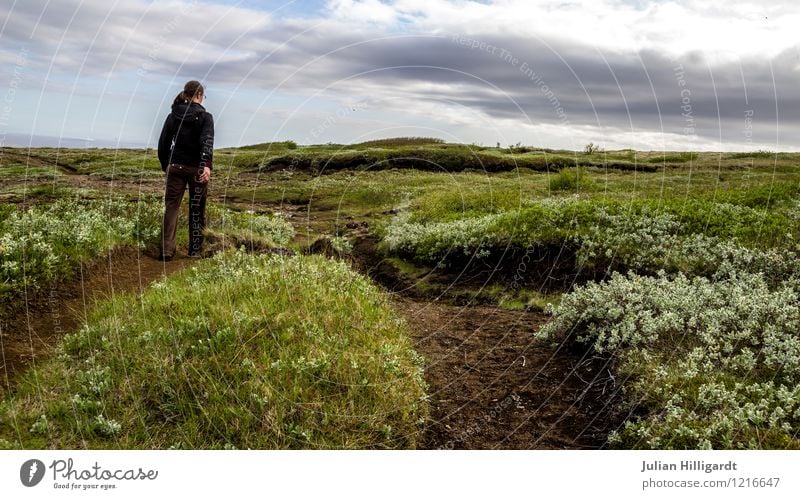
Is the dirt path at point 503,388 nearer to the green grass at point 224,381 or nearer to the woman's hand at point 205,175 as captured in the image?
the green grass at point 224,381

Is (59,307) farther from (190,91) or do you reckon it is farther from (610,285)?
(610,285)

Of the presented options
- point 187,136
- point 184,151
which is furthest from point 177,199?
point 187,136

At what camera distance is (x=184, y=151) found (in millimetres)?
15297

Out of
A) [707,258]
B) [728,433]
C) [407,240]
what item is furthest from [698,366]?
[407,240]

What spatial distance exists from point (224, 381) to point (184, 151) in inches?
366

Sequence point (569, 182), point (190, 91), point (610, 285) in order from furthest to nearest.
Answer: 1. point (569, 182)
2. point (190, 91)
3. point (610, 285)

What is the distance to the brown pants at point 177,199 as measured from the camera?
1535cm

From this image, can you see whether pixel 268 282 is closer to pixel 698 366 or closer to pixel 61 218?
pixel 698 366

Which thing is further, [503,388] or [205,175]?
[205,175]

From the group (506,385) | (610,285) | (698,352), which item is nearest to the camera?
(698,352)

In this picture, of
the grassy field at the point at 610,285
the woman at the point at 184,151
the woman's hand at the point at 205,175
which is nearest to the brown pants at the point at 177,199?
the woman at the point at 184,151

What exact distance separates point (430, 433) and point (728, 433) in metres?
3.61

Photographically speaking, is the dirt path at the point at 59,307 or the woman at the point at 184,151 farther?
the woman at the point at 184,151

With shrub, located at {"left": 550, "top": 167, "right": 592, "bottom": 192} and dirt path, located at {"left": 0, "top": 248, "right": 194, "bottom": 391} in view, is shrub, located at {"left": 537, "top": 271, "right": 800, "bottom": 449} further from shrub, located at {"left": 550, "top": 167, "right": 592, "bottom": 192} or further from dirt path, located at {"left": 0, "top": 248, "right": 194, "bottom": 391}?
shrub, located at {"left": 550, "top": 167, "right": 592, "bottom": 192}
